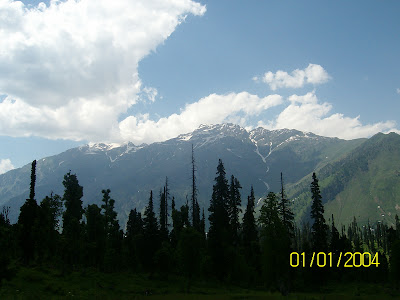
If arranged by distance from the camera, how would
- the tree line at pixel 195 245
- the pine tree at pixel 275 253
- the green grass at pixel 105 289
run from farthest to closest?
the tree line at pixel 195 245 < the pine tree at pixel 275 253 < the green grass at pixel 105 289

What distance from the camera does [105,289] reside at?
43.0 metres

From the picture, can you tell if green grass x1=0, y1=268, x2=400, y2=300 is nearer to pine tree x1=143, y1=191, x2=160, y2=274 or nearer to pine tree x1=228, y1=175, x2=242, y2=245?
pine tree x1=143, y1=191, x2=160, y2=274

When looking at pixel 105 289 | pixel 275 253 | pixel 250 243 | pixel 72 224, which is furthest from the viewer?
pixel 250 243

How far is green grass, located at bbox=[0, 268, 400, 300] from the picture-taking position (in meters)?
35.4

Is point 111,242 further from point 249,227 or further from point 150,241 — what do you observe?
point 249,227

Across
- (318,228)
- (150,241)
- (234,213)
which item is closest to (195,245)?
(150,241)

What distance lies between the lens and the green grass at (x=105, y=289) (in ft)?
116

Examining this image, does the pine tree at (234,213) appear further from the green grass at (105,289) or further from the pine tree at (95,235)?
the pine tree at (95,235)

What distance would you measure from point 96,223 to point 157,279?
18.6m

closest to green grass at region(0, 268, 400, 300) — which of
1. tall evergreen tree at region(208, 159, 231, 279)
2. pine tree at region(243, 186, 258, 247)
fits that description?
tall evergreen tree at region(208, 159, 231, 279)

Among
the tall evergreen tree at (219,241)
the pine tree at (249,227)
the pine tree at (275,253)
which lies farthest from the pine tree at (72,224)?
the pine tree at (275,253)

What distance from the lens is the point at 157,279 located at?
189 feet

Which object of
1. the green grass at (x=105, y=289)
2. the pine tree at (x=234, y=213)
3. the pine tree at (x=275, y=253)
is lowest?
the green grass at (x=105, y=289)

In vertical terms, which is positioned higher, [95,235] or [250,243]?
[95,235]
